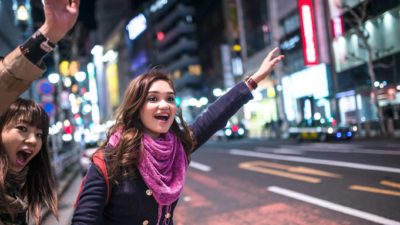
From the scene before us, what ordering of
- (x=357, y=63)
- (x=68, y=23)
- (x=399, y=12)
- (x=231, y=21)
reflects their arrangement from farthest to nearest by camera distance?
(x=231, y=21), (x=357, y=63), (x=399, y=12), (x=68, y=23)

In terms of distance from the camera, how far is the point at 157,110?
2.33m

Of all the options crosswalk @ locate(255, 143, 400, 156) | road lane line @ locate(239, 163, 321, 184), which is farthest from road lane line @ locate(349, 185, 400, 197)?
crosswalk @ locate(255, 143, 400, 156)

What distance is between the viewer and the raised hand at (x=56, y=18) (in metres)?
1.53

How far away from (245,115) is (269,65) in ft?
135

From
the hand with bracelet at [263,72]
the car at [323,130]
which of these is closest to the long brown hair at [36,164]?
the hand with bracelet at [263,72]

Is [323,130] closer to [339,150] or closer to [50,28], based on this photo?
[339,150]

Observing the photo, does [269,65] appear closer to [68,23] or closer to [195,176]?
[68,23]

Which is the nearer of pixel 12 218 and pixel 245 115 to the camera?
pixel 12 218

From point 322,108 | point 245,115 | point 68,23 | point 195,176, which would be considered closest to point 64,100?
point 195,176

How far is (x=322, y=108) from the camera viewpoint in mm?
20625

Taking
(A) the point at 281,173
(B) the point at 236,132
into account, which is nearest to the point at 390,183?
(A) the point at 281,173

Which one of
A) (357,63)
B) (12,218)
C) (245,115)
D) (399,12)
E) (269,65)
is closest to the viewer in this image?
(12,218)

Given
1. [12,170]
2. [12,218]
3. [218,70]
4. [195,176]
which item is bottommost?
[195,176]

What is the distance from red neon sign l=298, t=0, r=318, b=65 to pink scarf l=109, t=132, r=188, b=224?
7.44 feet
